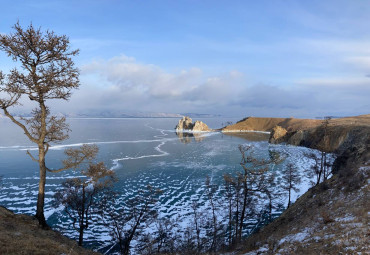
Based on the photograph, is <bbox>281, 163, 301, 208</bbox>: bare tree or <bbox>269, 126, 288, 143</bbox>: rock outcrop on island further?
<bbox>269, 126, 288, 143</bbox>: rock outcrop on island

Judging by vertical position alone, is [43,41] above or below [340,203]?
above

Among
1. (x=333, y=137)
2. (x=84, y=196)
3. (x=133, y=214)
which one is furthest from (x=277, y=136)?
(x=84, y=196)

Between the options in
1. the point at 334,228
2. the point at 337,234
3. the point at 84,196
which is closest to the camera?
the point at 337,234

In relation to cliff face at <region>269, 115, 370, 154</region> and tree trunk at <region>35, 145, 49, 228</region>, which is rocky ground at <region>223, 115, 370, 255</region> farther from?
cliff face at <region>269, 115, 370, 154</region>

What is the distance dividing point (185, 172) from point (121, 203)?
73.6 feet

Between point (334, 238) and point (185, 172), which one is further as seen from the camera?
point (185, 172)

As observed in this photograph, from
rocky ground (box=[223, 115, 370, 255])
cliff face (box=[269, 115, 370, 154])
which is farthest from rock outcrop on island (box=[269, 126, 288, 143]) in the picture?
rocky ground (box=[223, 115, 370, 255])

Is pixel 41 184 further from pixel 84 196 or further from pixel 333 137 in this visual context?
pixel 333 137

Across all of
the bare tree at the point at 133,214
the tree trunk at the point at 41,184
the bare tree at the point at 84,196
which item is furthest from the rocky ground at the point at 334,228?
the bare tree at the point at 84,196

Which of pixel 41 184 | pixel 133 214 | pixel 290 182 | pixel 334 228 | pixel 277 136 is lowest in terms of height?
pixel 133 214

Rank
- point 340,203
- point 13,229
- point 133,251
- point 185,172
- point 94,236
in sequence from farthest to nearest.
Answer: point 185,172, point 94,236, point 133,251, point 340,203, point 13,229

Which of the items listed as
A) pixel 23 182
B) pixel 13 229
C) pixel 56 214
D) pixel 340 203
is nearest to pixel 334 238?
pixel 340 203

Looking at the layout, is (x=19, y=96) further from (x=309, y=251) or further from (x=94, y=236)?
(x=94, y=236)

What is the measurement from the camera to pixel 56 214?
3291cm
